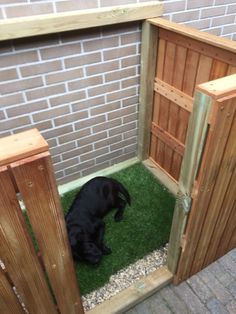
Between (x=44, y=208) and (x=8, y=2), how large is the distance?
1.57 metres

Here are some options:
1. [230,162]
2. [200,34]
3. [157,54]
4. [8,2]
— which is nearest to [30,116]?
[8,2]

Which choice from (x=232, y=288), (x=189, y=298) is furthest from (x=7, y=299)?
(x=232, y=288)

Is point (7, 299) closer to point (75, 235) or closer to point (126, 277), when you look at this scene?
point (75, 235)

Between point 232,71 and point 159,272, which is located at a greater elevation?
point 232,71

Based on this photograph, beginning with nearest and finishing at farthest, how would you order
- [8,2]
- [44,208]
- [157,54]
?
1. [44,208]
2. [8,2]
3. [157,54]

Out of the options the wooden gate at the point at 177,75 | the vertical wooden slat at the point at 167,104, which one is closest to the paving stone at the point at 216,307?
the wooden gate at the point at 177,75

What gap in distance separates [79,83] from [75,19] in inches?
23.1

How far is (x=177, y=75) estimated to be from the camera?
8.72 feet

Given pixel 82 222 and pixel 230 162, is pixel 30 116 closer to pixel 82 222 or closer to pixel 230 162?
pixel 82 222

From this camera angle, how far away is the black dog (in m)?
2.44

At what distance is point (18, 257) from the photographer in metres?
1.32

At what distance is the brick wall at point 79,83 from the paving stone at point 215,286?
1598 mm

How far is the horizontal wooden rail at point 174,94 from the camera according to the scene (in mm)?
2625

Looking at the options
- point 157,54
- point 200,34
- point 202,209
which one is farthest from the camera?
point 157,54
